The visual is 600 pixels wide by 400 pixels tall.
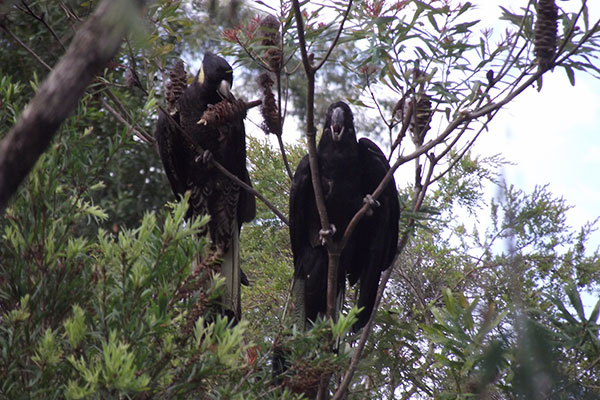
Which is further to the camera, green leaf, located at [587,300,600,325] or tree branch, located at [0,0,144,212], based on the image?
green leaf, located at [587,300,600,325]

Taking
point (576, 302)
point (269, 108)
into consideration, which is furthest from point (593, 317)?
point (269, 108)

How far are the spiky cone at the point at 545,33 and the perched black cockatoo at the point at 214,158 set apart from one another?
1510 mm

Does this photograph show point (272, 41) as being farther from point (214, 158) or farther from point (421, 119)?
point (214, 158)

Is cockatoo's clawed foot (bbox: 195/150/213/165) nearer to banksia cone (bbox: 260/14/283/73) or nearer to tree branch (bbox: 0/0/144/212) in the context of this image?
banksia cone (bbox: 260/14/283/73)

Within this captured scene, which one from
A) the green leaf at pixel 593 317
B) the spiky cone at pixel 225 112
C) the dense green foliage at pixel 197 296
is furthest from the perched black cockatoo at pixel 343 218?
the green leaf at pixel 593 317

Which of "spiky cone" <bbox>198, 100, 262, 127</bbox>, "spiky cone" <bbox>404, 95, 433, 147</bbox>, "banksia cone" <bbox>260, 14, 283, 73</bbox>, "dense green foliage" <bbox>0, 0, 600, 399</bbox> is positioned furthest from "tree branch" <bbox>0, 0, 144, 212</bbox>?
"spiky cone" <bbox>404, 95, 433, 147</bbox>

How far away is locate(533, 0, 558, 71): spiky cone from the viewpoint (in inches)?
80.2

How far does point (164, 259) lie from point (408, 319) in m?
2.65

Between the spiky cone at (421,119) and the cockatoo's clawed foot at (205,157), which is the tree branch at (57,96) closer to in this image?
the spiky cone at (421,119)

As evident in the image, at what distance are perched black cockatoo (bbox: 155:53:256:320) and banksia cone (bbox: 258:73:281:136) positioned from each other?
0.80 meters

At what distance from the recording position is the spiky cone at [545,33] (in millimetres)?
2037

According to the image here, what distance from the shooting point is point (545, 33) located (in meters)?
2.13

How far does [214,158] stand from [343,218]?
0.71 m

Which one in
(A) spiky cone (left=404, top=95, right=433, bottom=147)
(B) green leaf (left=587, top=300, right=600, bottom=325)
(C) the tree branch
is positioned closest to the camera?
(C) the tree branch
